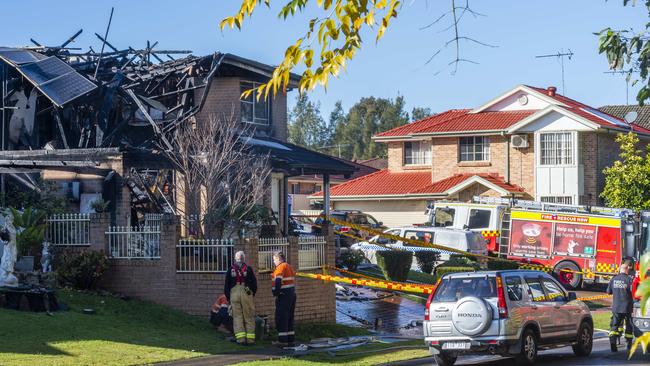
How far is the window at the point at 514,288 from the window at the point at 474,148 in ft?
110

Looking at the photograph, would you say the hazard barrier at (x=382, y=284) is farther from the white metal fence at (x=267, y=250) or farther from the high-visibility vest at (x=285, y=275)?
the high-visibility vest at (x=285, y=275)

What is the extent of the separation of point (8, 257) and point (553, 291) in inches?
383

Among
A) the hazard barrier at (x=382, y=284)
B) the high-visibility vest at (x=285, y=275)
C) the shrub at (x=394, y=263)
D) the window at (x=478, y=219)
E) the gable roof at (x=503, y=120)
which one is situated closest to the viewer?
the hazard barrier at (x=382, y=284)

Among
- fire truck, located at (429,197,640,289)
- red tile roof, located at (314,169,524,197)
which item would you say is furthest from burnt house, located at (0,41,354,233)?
red tile roof, located at (314,169,524,197)

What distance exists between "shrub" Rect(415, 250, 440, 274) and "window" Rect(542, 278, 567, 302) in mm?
15812

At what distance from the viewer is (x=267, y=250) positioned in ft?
70.9

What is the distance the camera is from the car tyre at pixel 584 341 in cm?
1830

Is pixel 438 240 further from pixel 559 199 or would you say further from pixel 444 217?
pixel 559 199

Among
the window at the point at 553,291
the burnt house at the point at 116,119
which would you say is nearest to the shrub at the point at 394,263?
the burnt house at the point at 116,119

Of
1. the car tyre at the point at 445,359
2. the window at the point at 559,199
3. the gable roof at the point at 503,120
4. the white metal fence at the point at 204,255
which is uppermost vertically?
the gable roof at the point at 503,120

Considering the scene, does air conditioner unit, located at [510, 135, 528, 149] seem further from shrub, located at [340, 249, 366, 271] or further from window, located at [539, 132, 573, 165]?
shrub, located at [340, 249, 366, 271]

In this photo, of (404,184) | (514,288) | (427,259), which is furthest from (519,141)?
(514,288)

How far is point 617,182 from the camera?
137ft

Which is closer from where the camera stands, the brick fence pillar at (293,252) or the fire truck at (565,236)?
the brick fence pillar at (293,252)
